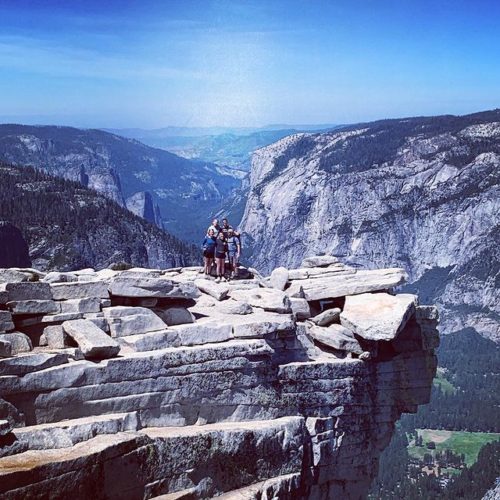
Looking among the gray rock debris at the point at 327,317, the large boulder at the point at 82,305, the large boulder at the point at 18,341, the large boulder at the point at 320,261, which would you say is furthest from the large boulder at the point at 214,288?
the large boulder at the point at 18,341

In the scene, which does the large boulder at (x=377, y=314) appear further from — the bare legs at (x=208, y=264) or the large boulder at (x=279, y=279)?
the bare legs at (x=208, y=264)

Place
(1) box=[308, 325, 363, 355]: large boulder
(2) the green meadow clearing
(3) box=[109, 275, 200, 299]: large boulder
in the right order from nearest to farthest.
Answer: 1. (3) box=[109, 275, 200, 299]: large boulder
2. (1) box=[308, 325, 363, 355]: large boulder
3. (2) the green meadow clearing

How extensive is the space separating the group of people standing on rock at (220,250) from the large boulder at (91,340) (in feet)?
36.2

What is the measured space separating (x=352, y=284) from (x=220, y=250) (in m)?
6.76

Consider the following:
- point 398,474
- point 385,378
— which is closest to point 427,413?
point 398,474

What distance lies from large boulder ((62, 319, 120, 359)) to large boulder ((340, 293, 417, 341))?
10.5 m

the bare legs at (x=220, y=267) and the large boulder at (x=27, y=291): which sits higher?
the large boulder at (x=27, y=291)

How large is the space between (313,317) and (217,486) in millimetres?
10362

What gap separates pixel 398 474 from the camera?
143 m

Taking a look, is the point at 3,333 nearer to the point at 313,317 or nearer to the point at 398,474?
the point at 313,317

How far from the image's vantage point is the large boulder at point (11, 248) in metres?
131

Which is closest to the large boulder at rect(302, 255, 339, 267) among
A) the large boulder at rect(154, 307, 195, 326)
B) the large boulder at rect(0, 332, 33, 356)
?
the large boulder at rect(154, 307, 195, 326)

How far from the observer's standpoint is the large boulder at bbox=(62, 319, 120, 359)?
21.5m

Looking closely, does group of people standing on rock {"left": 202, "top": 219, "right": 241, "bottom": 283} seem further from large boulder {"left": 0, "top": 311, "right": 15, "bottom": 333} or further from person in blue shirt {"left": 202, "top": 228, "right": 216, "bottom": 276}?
large boulder {"left": 0, "top": 311, "right": 15, "bottom": 333}
